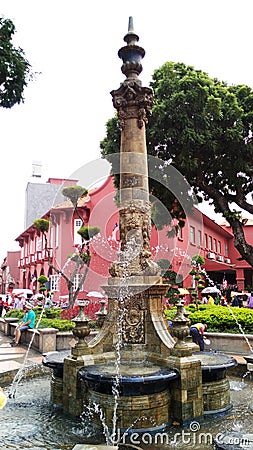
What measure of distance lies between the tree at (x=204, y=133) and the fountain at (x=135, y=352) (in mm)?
8889

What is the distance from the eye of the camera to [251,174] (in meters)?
18.7

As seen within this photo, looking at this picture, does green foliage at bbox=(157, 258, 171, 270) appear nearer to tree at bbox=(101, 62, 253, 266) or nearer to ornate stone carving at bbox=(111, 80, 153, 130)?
tree at bbox=(101, 62, 253, 266)

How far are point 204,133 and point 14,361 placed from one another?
12.0 m

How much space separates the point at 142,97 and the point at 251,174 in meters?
12.0

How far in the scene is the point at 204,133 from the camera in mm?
17281

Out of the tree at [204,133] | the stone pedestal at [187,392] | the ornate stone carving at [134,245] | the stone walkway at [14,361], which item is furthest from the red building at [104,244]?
the stone pedestal at [187,392]

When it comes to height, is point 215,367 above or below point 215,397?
above

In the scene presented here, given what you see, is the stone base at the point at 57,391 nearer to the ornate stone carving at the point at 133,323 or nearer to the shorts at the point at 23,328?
the ornate stone carving at the point at 133,323

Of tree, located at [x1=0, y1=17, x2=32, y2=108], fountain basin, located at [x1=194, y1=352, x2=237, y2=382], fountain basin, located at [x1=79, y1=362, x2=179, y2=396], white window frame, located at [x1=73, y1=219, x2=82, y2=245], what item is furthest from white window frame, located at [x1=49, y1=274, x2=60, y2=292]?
fountain basin, located at [x1=79, y1=362, x2=179, y2=396]

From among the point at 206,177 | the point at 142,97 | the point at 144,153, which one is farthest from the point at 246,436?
the point at 206,177

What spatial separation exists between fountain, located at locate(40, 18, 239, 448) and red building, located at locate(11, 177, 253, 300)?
13.3m

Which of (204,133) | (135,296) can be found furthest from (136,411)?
(204,133)

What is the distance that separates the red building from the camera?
24.7 metres

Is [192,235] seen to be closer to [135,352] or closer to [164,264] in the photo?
[164,264]
